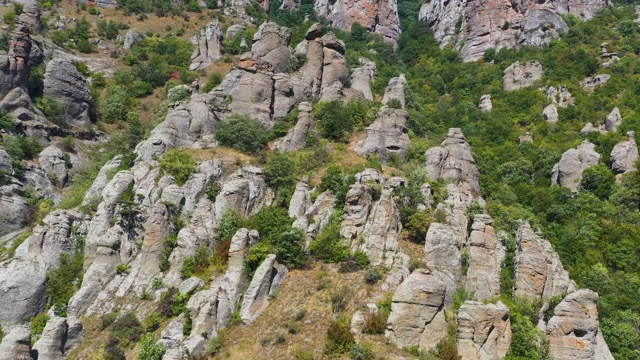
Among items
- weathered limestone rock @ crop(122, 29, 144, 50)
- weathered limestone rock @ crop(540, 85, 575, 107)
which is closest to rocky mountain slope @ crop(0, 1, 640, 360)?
weathered limestone rock @ crop(122, 29, 144, 50)

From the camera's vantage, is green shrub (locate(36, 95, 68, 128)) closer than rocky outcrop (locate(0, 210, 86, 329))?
No

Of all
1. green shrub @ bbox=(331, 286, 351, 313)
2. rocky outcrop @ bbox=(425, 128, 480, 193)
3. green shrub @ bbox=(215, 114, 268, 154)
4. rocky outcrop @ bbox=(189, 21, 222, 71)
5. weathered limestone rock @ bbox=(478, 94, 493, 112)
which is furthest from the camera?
weathered limestone rock @ bbox=(478, 94, 493, 112)

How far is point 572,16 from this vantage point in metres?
97.3

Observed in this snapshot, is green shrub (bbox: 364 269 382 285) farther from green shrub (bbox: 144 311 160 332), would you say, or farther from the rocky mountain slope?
green shrub (bbox: 144 311 160 332)

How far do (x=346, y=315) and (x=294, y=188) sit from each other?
13.4 m

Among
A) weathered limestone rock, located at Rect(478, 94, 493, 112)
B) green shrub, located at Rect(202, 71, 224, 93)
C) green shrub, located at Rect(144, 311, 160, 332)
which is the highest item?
green shrub, located at Rect(202, 71, 224, 93)

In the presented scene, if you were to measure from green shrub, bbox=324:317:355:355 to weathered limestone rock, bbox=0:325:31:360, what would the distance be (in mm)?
14698

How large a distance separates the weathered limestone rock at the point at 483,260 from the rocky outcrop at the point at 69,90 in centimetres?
3928

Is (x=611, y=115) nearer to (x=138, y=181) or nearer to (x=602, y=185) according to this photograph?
(x=602, y=185)

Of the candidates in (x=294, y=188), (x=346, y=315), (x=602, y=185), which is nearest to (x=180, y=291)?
(x=346, y=315)

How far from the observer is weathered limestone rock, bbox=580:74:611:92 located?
238ft

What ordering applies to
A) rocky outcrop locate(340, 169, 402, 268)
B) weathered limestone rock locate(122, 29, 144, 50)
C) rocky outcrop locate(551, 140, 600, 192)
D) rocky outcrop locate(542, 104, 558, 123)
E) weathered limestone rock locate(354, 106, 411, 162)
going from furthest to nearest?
weathered limestone rock locate(122, 29, 144, 50), rocky outcrop locate(542, 104, 558, 123), rocky outcrop locate(551, 140, 600, 192), weathered limestone rock locate(354, 106, 411, 162), rocky outcrop locate(340, 169, 402, 268)

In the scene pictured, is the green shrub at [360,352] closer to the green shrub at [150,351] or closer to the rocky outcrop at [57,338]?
the green shrub at [150,351]

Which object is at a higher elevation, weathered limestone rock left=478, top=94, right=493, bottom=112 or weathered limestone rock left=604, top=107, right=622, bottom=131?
weathered limestone rock left=604, top=107, right=622, bottom=131
